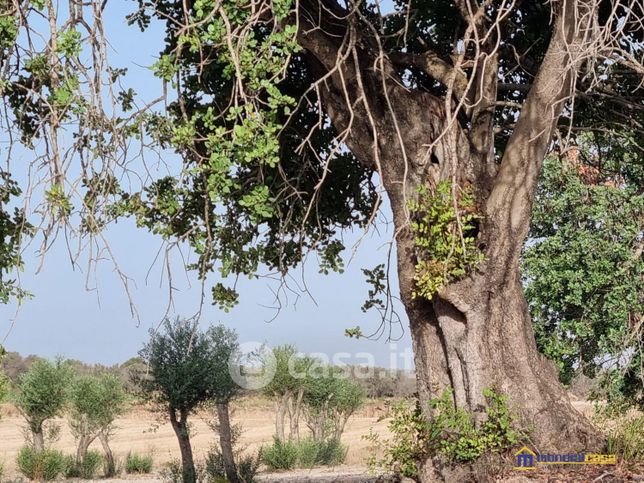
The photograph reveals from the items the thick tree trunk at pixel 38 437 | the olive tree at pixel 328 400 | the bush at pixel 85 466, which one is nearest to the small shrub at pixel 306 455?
the olive tree at pixel 328 400

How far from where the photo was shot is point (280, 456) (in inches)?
965

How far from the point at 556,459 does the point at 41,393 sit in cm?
2276

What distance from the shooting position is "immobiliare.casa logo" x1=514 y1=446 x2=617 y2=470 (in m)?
7.77

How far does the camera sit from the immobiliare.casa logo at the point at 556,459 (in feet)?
25.5

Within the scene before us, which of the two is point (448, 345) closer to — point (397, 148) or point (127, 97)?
point (397, 148)

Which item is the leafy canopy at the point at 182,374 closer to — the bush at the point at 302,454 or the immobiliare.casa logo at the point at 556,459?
the bush at the point at 302,454

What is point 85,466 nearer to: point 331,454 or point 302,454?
point 302,454

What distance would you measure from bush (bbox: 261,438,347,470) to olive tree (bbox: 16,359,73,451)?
24.5ft

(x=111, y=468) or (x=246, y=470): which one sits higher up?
(x=246, y=470)

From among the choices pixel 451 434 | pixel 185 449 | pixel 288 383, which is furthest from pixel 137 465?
pixel 451 434

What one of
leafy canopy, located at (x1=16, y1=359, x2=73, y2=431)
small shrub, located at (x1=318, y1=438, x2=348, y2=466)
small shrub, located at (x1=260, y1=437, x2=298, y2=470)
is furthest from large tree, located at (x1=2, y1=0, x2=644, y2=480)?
leafy canopy, located at (x1=16, y1=359, x2=73, y2=431)

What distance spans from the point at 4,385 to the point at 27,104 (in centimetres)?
1274

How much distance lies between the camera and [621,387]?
14844mm

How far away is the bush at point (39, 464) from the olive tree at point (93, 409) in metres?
2.83
